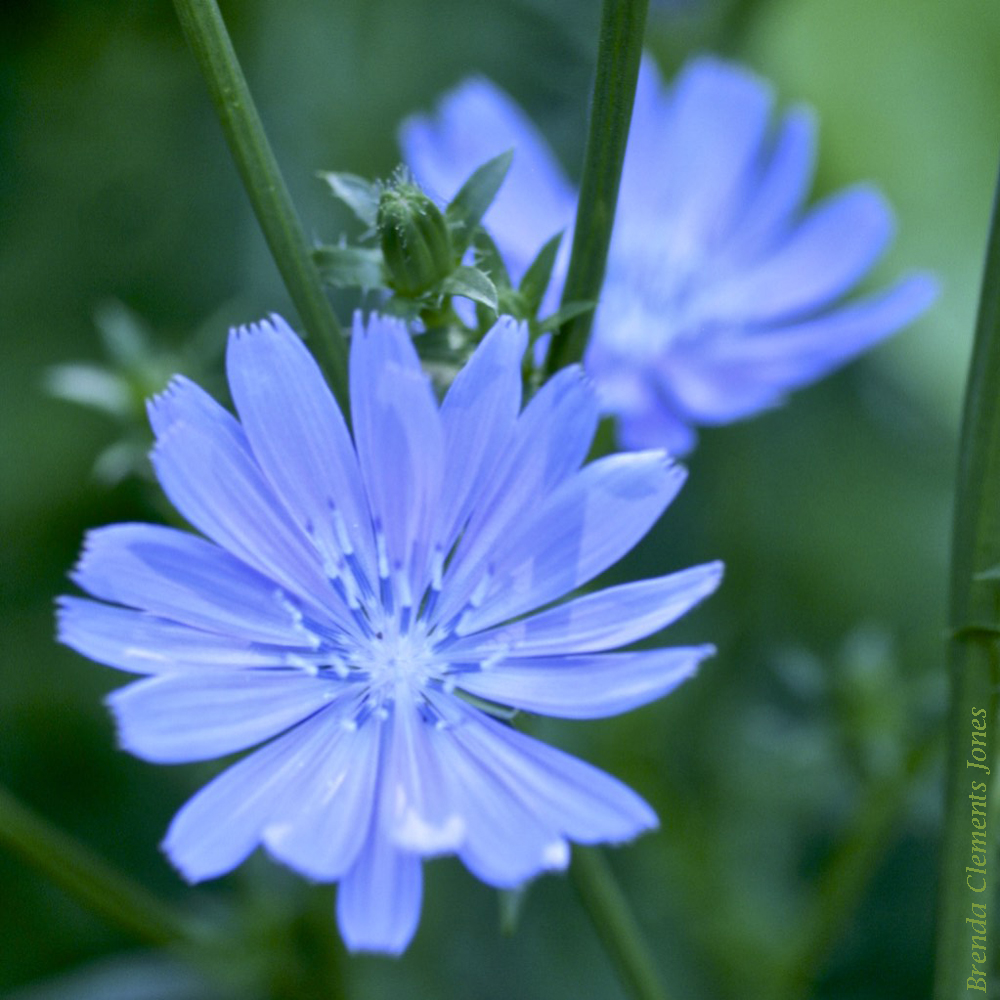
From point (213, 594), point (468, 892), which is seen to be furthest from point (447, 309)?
point (468, 892)

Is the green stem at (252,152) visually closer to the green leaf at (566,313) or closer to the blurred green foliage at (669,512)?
the green leaf at (566,313)

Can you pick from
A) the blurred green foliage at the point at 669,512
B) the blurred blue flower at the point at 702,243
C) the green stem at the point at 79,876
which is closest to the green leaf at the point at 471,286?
the blurred blue flower at the point at 702,243

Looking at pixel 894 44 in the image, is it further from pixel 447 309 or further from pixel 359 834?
pixel 359 834

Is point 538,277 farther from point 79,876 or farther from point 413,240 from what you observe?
point 79,876

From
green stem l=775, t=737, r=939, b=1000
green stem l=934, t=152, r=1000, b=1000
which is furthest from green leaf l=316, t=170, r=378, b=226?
green stem l=775, t=737, r=939, b=1000

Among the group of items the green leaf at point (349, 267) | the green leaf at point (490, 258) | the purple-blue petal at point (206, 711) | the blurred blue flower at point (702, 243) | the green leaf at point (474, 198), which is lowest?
the purple-blue petal at point (206, 711)

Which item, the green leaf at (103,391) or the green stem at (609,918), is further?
the green leaf at (103,391)

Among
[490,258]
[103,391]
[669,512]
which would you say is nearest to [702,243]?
[669,512]
